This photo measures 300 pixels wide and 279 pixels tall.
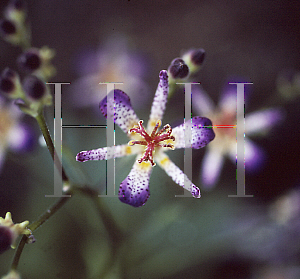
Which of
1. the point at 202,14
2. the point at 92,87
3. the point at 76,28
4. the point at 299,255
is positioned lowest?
the point at 299,255

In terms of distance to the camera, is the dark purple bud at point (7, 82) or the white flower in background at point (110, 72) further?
the white flower in background at point (110, 72)

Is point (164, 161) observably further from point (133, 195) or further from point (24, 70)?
point (24, 70)

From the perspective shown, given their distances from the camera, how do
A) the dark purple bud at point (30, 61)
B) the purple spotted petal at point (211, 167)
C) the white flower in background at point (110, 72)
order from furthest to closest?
1. the white flower in background at point (110, 72)
2. the purple spotted petal at point (211, 167)
3. the dark purple bud at point (30, 61)

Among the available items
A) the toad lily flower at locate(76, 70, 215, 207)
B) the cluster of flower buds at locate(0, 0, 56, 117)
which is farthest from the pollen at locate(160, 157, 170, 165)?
the cluster of flower buds at locate(0, 0, 56, 117)

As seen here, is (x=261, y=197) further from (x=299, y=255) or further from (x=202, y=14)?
(x=202, y=14)

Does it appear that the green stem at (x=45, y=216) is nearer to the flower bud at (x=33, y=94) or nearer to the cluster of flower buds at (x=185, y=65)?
the flower bud at (x=33, y=94)

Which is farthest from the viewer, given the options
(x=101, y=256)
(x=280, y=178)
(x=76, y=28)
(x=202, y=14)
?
(x=202, y=14)

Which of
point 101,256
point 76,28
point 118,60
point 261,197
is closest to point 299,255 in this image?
point 261,197

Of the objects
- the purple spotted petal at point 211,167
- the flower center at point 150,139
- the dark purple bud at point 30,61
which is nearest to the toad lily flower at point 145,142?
the flower center at point 150,139

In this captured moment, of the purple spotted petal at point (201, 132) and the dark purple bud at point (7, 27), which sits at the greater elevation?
the dark purple bud at point (7, 27)
